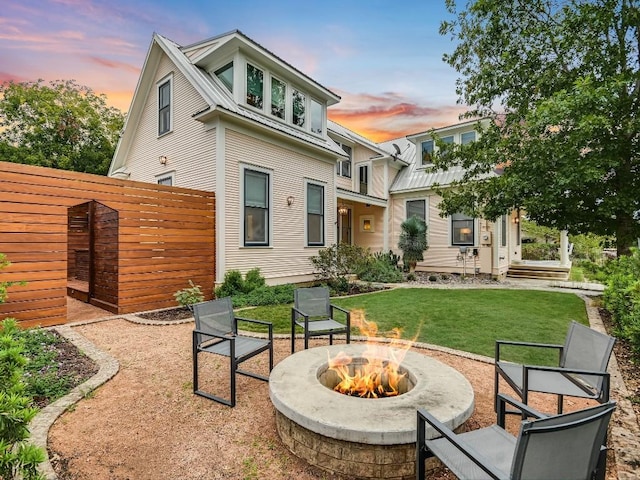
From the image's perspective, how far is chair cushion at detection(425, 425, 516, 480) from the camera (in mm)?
1854

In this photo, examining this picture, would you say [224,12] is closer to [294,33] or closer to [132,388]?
[294,33]

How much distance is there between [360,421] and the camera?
245cm

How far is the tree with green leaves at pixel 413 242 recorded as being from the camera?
15.0m

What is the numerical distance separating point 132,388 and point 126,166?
1195cm

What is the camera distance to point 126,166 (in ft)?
43.6

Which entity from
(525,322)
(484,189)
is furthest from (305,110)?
(525,322)

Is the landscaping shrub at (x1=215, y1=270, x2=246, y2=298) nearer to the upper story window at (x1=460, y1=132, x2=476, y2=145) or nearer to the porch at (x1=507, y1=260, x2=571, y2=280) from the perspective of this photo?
the upper story window at (x1=460, y1=132, x2=476, y2=145)

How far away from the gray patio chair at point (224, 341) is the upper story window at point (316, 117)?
9.44 metres

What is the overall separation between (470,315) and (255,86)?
29.6ft

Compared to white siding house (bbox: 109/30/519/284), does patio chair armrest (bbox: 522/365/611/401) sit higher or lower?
lower

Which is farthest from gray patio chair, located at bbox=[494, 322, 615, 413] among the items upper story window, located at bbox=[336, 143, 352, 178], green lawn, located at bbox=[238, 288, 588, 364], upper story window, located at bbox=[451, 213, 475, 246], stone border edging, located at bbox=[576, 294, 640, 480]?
upper story window, located at bbox=[336, 143, 352, 178]

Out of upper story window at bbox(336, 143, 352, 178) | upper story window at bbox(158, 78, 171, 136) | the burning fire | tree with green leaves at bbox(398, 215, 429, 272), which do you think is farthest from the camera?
upper story window at bbox(336, 143, 352, 178)

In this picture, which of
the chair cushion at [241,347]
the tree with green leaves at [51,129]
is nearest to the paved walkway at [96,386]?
the chair cushion at [241,347]

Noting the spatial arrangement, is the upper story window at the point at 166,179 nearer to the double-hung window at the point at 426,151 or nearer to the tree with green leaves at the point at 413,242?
the tree with green leaves at the point at 413,242
